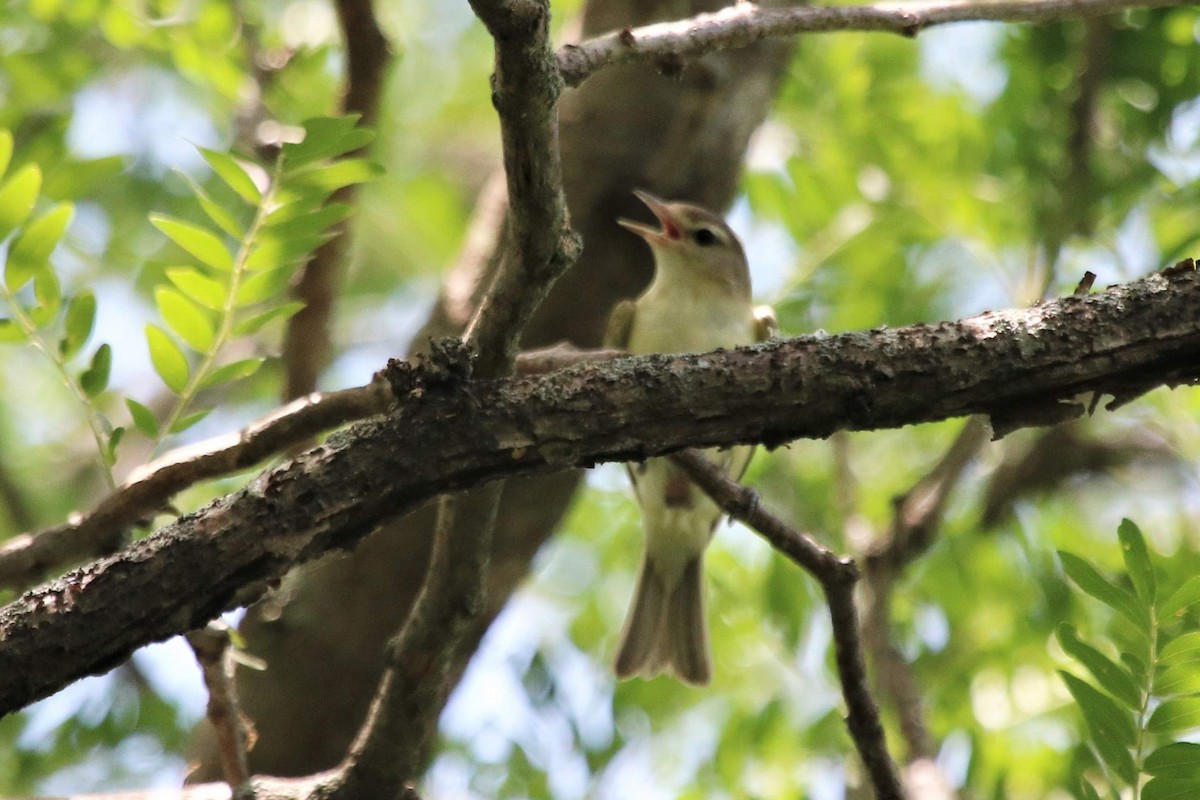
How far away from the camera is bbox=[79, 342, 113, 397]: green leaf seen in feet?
8.29

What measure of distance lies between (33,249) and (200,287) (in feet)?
1.20

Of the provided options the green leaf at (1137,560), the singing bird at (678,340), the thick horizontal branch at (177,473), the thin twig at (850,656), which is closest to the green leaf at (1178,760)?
the green leaf at (1137,560)

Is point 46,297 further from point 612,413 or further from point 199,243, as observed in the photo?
point 612,413

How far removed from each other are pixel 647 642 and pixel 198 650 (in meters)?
2.04

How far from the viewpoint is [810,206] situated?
178 inches

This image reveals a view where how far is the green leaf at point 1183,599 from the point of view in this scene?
6.78 ft

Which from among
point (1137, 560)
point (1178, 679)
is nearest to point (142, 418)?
point (1137, 560)

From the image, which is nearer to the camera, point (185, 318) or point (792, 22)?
point (792, 22)

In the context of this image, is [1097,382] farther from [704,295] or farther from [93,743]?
[93,743]

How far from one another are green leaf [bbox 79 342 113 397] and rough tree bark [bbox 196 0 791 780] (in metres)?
1.15

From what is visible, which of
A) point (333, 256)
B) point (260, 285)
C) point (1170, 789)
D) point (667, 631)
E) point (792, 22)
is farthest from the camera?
point (667, 631)

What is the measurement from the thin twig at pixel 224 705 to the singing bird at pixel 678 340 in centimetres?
193

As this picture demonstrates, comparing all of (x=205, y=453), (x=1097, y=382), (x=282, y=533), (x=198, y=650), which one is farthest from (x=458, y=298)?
(x=1097, y=382)

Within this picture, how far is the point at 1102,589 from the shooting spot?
6.87 feet
